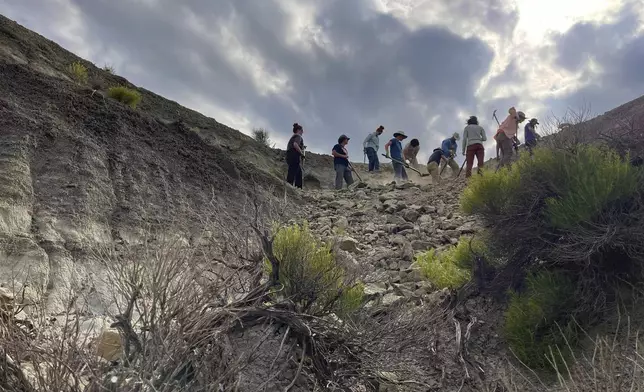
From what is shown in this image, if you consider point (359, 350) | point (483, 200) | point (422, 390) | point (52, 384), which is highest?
point (483, 200)

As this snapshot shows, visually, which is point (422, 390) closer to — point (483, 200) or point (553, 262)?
point (553, 262)

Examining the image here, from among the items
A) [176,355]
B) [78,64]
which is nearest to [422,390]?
[176,355]

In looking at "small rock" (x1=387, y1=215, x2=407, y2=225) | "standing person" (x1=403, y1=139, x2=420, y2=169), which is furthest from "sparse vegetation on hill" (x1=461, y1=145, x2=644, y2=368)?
"standing person" (x1=403, y1=139, x2=420, y2=169)

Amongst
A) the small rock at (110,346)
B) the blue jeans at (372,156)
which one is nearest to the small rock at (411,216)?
the blue jeans at (372,156)

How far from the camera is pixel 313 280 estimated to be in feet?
14.6

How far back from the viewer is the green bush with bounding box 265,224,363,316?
4.35 meters

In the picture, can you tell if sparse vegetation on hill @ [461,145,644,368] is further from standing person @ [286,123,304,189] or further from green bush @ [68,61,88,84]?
green bush @ [68,61,88,84]

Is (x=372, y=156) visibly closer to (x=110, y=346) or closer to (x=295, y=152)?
(x=295, y=152)

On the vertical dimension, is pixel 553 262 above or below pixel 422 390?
above

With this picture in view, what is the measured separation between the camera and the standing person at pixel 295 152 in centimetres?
1219

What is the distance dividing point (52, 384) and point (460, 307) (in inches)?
158

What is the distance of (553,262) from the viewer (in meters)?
4.75

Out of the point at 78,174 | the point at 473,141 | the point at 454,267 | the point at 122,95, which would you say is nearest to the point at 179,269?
the point at 454,267

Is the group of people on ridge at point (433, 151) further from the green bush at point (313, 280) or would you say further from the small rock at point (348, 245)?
the green bush at point (313, 280)
